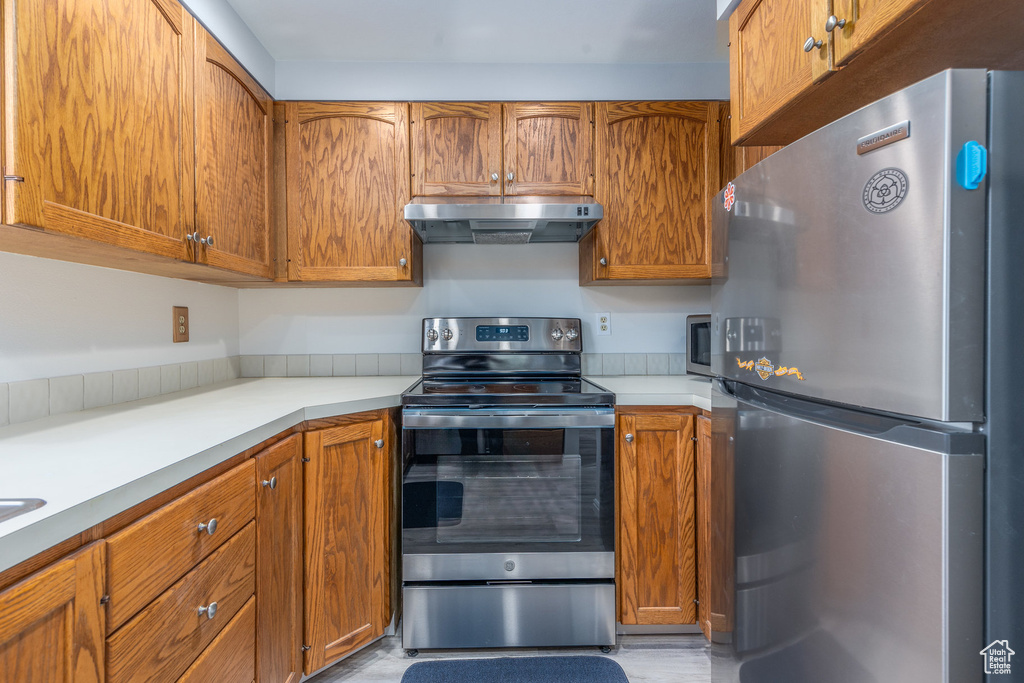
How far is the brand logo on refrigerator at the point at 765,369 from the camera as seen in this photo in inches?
33.8

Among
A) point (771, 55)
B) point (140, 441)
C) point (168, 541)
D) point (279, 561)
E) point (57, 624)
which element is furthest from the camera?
point (279, 561)

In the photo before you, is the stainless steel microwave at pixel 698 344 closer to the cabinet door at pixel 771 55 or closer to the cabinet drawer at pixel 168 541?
the cabinet door at pixel 771 55

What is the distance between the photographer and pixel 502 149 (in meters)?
1.95

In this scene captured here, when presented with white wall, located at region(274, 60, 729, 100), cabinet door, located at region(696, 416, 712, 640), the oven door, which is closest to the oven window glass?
the oven door

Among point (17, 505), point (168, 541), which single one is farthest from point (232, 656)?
point (17, 505)

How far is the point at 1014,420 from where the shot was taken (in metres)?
0.61

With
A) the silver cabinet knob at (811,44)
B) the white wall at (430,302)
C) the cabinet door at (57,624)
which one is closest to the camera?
the cabinet door at (57,624)

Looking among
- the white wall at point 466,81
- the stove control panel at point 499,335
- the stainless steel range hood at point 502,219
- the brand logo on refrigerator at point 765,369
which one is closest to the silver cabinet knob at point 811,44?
the brand logo on refrigerator at point 765,369

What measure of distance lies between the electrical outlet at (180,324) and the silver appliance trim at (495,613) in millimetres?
1213

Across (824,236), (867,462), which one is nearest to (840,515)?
(867,462)

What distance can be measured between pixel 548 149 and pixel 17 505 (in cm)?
182

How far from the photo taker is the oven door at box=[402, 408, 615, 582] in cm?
162

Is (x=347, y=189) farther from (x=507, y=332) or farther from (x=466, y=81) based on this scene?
(x=507, y=332)

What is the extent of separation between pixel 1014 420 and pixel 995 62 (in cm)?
77
